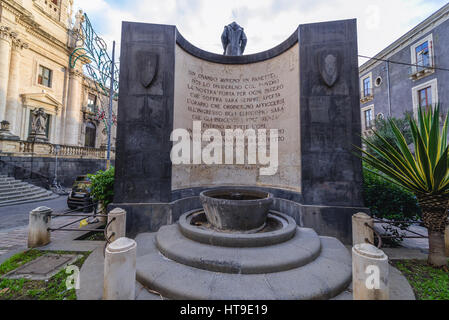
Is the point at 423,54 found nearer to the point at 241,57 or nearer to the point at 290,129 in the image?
the point at 241,57

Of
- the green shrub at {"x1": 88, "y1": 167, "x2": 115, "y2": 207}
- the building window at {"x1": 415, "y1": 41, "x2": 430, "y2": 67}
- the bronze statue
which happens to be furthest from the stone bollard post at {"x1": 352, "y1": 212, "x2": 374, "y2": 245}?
the building window at {"x1": 415, "y1": 41, "x2": 430, "y2": 67}

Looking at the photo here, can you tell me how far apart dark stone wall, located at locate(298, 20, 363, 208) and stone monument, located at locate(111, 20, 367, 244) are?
25mm

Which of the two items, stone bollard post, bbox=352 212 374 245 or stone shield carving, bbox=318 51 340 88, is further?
stone shield carving, bbox=318 51 340 88

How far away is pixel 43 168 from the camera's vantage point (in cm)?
1386

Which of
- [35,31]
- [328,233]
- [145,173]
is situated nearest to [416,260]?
[328,233]

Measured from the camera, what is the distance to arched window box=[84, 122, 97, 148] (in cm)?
2650

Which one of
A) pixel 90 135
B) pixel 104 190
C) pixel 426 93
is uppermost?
pixel 426 93

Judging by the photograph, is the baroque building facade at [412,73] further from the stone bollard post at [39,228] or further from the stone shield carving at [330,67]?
the stone bollard post at [39,228]

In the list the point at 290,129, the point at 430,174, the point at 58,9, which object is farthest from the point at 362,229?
the point at 58,9

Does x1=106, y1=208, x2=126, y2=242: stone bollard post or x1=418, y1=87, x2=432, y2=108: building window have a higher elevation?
x1=418, y1=87, x2=432, y2=108: building window

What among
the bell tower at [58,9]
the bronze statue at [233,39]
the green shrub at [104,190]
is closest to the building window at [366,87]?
the bronze statue at [233,39]

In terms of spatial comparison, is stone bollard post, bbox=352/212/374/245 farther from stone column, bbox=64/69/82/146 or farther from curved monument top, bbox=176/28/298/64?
stone column, bbox=64/69/82/146

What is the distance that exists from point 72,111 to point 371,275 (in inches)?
1118
